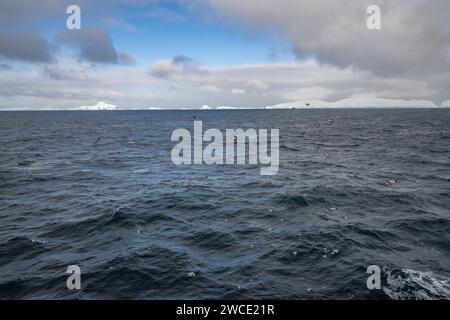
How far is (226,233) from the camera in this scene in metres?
22.2

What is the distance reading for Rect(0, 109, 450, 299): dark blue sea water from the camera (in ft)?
52.3

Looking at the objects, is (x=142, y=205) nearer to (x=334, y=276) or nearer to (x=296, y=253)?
(x=296, y=253)

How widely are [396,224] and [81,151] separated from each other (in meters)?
55.2

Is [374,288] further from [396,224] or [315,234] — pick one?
[396,224]

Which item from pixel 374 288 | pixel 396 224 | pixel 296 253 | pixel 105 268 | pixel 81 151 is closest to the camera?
pixel 374 288

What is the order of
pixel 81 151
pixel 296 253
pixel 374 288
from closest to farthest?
pixel 374 288
pixel 296 253
pixel 81 151

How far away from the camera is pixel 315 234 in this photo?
21734 mm

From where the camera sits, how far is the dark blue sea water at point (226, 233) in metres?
15.9
